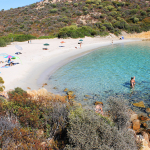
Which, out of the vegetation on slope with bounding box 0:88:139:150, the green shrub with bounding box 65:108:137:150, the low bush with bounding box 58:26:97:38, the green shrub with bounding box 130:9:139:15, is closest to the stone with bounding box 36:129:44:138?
the vegetation on slope with bounding box 0:88:139:150

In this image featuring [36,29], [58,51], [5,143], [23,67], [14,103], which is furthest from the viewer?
[36,29]

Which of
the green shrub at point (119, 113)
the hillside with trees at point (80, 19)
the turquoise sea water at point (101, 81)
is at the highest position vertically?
the hillside with trees at point (80, 19)

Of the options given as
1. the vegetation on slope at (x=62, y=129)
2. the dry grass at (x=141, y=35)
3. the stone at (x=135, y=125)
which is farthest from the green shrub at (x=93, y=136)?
the dry grass at (x=141, y=35)

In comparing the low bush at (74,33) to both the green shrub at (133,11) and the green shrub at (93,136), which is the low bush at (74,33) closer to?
the green shrub at (133,11)

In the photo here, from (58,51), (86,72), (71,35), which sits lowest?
(86,72)

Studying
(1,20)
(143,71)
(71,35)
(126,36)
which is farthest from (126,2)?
(143,71)

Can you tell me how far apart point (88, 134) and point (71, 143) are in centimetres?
58

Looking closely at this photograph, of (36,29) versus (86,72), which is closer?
(86,72)

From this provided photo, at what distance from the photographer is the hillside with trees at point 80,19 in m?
46.9

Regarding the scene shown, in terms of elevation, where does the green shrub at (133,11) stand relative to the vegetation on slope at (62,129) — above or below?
above

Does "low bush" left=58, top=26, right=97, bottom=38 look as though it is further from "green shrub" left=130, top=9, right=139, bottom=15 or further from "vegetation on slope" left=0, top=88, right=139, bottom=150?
"vegetation on slope" left=0, top=88, right=139, bottom=150

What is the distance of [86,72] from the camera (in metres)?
17.5

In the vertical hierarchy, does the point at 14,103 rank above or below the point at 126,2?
below

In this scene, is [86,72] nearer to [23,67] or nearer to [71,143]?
[23,67]
